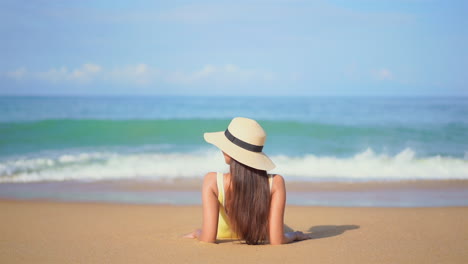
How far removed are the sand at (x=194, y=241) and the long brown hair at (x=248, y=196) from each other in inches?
10.6

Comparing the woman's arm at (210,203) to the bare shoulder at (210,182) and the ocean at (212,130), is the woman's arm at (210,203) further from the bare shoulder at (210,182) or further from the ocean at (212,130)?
the ocean at (212,130)

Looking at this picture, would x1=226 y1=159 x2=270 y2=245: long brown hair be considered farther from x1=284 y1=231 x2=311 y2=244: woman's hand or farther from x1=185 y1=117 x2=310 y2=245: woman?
x1=284 y1=231 x2=311 y2=244: woman's hand

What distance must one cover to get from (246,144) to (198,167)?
7.64 meters

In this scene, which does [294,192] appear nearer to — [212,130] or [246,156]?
[246,156]

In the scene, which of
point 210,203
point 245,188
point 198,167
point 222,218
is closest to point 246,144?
point 245,188

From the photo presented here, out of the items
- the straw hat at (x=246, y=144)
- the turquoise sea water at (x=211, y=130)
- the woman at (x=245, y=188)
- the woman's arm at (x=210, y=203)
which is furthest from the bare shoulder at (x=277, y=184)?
the turquoise sea water at (x=211, y=130)

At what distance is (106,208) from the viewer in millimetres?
5969

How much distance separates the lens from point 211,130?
1794 centimetres

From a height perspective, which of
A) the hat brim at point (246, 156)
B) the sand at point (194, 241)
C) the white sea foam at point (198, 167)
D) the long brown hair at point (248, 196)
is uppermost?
the white sea foam at point (198, 167)

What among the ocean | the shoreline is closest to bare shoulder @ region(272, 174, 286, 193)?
the shoreline

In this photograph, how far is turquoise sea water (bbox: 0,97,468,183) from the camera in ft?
34.6

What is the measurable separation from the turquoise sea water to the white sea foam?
2 cm

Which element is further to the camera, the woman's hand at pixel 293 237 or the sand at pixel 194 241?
the woman's hand at pixel 293 237

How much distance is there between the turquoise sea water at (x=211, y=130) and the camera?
34.6 feet
